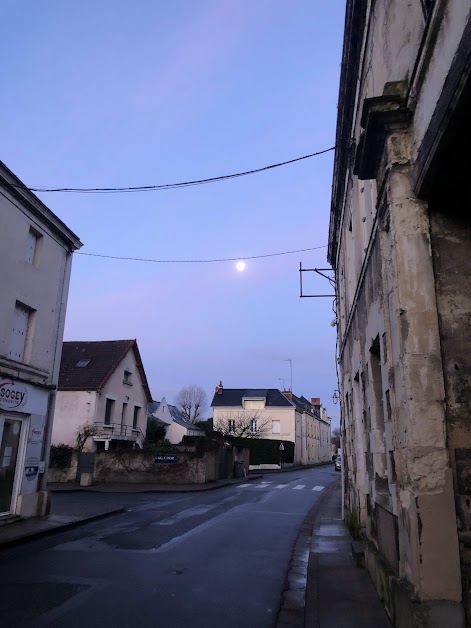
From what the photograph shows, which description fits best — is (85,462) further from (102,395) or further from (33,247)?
(33,247)

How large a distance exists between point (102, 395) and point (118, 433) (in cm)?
321

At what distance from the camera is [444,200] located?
4.65 metres

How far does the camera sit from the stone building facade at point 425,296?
12.8 ft

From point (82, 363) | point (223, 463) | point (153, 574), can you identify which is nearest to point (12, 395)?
point (153, 574)

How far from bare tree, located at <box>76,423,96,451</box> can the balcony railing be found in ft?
1.10

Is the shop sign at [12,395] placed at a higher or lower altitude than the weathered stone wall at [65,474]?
higher

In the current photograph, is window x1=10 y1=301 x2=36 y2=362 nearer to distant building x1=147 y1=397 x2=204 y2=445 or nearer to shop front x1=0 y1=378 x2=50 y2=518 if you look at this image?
shop front x1=0 y1=378 x2=50 y2=518

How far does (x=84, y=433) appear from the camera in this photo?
93.7 feet

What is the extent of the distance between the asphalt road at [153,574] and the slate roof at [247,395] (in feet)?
147

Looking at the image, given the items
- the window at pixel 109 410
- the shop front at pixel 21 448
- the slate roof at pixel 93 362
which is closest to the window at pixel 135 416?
the slate roof at pixel 93 362

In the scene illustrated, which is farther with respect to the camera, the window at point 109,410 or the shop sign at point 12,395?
the window at point 109,410

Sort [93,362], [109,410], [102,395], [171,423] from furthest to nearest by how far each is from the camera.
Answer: [171,423] → [93,362] → [109,410] → [102,395]

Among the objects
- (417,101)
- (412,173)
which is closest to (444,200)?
(412,173)

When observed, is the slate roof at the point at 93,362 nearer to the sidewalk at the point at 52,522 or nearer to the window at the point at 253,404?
the sidewalk at the point at 52,522
